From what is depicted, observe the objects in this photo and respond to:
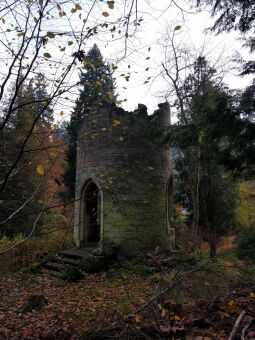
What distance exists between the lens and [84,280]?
26.9 feet

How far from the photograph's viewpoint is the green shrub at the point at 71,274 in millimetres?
8164

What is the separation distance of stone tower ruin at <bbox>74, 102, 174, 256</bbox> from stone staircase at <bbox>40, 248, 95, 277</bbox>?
0.61 meters

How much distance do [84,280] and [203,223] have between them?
30.8 ft

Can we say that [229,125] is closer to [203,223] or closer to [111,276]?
[111,276]

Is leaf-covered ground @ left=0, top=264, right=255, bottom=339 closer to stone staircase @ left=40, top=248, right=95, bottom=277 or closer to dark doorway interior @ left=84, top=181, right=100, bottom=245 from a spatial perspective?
stone staircase @ left=40, top=248, right=95, bottom=277

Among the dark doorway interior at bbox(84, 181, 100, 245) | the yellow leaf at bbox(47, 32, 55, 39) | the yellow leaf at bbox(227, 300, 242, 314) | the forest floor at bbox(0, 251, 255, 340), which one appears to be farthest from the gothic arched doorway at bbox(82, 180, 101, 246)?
the yellow leaf at bbox(47, 32, 55, 39)

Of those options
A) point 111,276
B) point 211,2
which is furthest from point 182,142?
point 111,276

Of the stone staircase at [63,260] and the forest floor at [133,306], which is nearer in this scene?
the forest floor at [133,306]

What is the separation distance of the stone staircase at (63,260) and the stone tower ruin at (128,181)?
608mm

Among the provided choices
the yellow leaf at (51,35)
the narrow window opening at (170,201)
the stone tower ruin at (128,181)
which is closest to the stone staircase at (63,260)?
the stone tower ruin at (128,181)

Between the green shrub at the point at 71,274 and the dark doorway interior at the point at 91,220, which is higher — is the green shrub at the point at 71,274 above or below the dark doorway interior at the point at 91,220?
below

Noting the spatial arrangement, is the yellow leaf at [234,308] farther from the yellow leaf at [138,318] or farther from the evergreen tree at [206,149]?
the evergreen tree at [206,149]

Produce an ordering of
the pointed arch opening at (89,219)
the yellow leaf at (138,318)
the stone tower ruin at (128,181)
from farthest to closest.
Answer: the pointed arch opening at (89,219) → the stone tower ruin at (128,181) → the yellow leaf at (138,318)

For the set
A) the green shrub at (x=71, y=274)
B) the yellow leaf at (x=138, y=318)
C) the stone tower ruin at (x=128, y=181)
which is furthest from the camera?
the stone tower ruin at (x=128, y=181)
